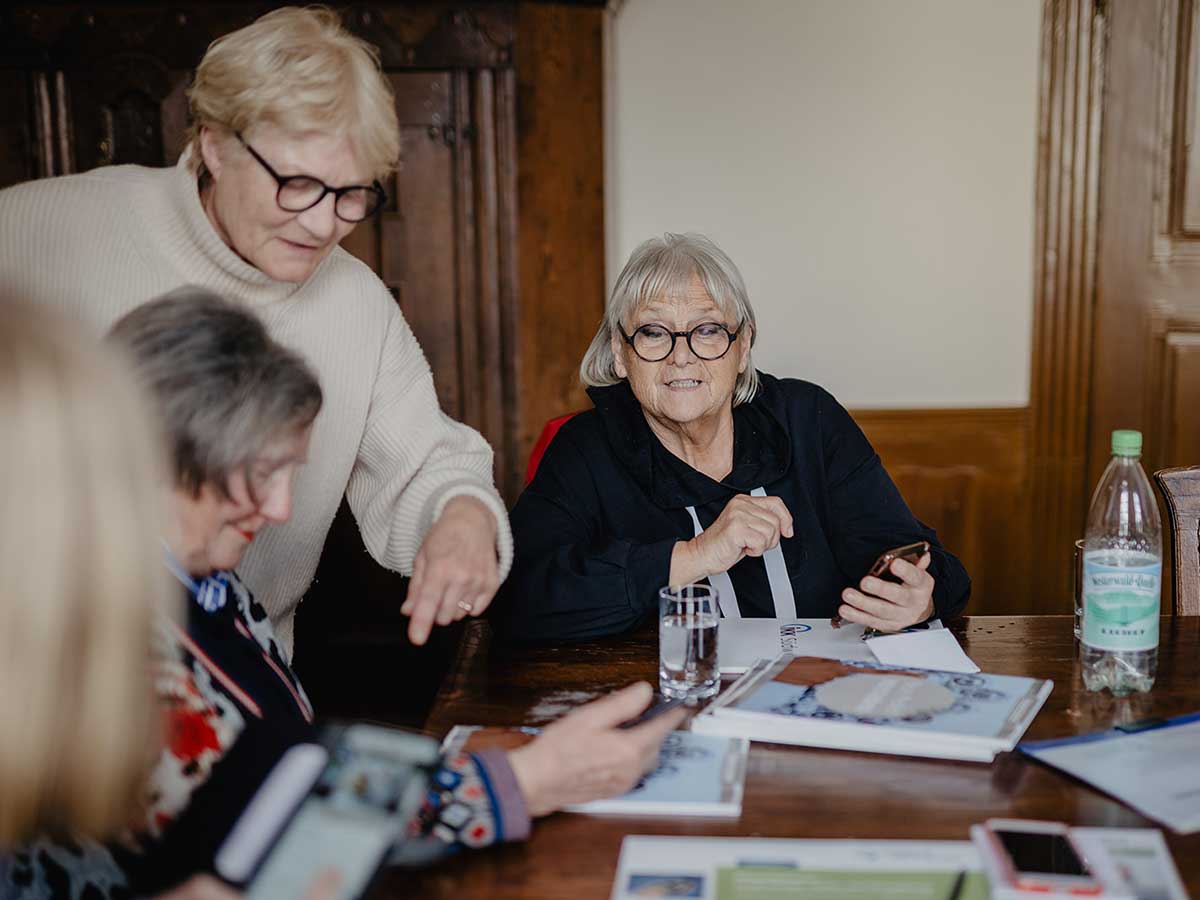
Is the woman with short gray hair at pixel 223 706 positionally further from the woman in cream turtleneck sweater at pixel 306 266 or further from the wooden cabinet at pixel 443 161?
the wooden cabinet at pixel 443 161

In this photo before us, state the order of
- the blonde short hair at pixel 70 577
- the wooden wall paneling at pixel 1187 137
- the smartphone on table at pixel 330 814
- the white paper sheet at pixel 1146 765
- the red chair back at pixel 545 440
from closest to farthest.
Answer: the blonde short hair at pixel 70 577 → the smartphone on table at pixel 330 814 → the white paper sheet at pixel 1146 765 → the red chair back at pixel 545 440 → the wooden wall paneling at pixel 1187 137

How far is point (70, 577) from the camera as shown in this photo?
76 cm

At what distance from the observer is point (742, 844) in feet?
3.40

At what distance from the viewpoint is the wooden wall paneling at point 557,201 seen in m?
3.08

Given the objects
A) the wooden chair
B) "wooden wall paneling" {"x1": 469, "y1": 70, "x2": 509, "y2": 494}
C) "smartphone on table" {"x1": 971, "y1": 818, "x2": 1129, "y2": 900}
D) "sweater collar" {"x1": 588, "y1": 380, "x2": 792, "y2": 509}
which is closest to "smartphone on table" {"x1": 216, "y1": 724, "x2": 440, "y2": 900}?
"smartphone on table" {"x1": 971, "y1": 818, "x2": 1129, "y2": 900}

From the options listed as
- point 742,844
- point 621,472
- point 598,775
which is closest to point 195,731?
point 598,775

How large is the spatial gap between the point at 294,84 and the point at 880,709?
1.04 meters

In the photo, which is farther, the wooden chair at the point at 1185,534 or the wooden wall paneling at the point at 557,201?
the wooden wall paneling at the point at 557,201

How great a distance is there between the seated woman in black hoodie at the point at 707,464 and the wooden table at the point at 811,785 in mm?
236

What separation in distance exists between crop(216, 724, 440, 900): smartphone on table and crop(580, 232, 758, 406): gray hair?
1.16m

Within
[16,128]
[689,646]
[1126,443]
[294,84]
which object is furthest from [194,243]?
[16,128]

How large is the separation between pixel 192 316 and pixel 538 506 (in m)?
0.89

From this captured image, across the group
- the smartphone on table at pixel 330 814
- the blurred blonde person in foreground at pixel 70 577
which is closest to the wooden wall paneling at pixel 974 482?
the smartphone on table at pixel 330 814

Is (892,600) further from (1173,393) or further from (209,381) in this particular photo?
(1173,393)
